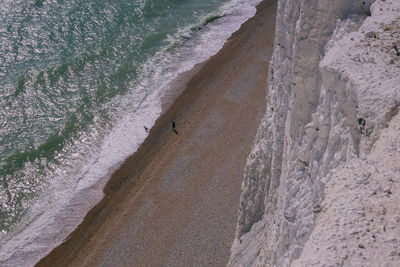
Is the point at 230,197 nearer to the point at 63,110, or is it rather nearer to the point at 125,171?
the point at 125,171

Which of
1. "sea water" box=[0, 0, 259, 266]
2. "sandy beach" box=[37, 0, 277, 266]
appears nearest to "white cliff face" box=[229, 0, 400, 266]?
"sandy beach" box=[37, 0, 277, 266]

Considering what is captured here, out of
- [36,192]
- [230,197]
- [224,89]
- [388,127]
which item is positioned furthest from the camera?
[224,89]

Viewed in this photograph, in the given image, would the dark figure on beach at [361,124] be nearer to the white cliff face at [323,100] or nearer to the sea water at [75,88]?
the white cliff face at [323,100]

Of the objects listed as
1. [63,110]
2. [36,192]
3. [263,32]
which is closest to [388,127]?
[36,192]

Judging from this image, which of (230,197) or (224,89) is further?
(224,89)

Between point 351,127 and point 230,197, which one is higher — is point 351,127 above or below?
above

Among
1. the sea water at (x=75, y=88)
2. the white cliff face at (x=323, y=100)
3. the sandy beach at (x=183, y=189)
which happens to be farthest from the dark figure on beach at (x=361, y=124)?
the sea water at (x=75, y=88)

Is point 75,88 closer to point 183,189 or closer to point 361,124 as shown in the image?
point 183,189
